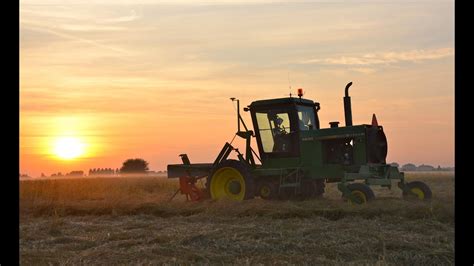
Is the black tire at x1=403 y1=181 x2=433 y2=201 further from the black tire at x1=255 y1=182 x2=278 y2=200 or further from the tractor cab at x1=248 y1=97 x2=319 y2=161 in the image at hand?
the black tire at x1=255 y1=182 x2=278 y2=200

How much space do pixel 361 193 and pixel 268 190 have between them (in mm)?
2686

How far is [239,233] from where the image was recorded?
9359 millimetres

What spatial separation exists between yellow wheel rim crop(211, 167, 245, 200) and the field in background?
4.45 ft

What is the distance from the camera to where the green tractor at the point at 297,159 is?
14.8 m

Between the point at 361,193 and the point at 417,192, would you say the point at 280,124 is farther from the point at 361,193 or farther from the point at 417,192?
the point at 417,192

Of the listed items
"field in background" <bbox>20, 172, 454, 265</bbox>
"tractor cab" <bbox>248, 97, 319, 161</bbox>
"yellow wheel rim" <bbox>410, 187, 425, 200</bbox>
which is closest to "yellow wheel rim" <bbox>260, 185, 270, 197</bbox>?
"tractor cab" <bbox>248, 97, 319, 161</bbox>

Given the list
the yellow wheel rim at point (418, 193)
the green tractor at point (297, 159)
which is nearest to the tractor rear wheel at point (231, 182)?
the green tractor at point (297, 159)

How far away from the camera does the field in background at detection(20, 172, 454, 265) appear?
776 centimetres

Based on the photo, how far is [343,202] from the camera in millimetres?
13727

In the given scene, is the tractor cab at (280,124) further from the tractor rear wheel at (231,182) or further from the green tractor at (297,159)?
the tractor rear wheel at (231,182)

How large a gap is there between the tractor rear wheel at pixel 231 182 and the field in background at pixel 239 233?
3.73 feet

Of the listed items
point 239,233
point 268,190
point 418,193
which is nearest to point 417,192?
point 418,193
